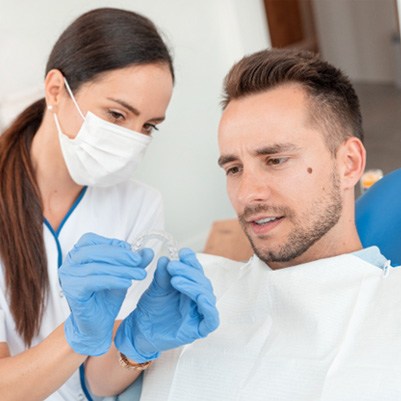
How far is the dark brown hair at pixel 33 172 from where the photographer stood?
1501 mm

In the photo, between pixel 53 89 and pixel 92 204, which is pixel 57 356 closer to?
pixel 92 204

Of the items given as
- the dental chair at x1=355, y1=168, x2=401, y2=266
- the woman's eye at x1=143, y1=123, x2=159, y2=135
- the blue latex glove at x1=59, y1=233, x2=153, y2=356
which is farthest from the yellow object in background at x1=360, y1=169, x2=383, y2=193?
the blue latex glove at x1=59, y1=233, x2=153, y2=356

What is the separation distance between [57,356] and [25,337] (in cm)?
30

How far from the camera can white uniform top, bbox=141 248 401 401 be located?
1.14 metres

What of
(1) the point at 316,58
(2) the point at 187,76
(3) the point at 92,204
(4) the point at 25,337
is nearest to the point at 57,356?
(4) the point at 25,337

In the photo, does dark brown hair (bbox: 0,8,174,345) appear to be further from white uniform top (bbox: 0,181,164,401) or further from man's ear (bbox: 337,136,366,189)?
man's ear (bbox: 337,136,366,189)

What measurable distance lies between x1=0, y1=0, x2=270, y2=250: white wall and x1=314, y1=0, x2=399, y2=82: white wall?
2.81 m

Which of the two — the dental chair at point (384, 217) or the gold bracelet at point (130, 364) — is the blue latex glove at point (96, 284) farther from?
the dental chair at point (384, 217)

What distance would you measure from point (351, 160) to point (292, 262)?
23 centimetres

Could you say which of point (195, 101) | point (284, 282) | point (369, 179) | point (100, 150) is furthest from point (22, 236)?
point (195, 101)

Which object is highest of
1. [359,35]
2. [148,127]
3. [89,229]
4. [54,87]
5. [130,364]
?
[54,87]

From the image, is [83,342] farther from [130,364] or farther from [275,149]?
[275,149]

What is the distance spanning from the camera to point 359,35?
5.71 m

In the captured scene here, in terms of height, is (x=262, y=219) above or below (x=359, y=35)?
above
